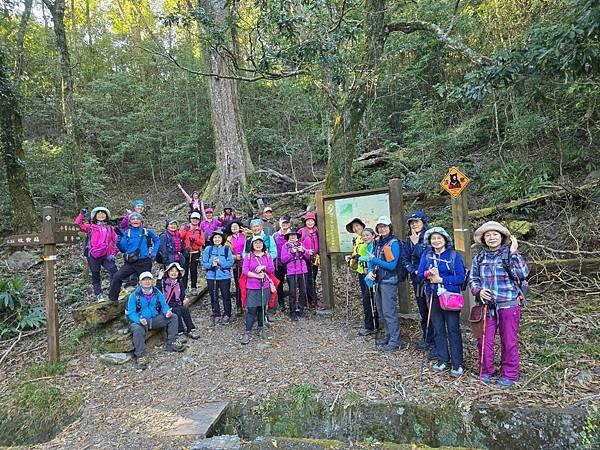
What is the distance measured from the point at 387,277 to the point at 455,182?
1671 millimetres

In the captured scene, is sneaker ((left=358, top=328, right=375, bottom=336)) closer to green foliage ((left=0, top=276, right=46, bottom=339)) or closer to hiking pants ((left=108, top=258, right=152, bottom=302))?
hiking pants ((left=108, top=258, right=152, bottom=302))

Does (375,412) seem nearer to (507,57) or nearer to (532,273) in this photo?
(532,273)

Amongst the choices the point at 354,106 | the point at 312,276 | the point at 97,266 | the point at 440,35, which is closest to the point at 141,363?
the point at 97,266

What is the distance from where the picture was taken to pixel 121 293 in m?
7.27

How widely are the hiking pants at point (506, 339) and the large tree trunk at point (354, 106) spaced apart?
17.4ft

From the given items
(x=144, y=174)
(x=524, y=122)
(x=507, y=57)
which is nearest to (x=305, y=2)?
(x=507, y=57)

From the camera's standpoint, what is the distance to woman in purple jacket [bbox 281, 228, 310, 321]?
699 centimetres

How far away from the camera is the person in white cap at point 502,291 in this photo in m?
4.38

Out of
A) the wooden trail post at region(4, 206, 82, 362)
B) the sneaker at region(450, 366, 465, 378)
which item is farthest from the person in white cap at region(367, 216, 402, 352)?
the wooden trail post at region(4, 206, 82, 362)

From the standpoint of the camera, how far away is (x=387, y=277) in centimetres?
557

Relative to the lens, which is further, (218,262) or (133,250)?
(218,262)

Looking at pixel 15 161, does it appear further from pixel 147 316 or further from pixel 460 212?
pixel 460 212

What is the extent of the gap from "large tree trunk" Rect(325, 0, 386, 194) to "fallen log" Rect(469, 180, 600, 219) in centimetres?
308

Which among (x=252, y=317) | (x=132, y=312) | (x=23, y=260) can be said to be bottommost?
(x=252, y=317)
